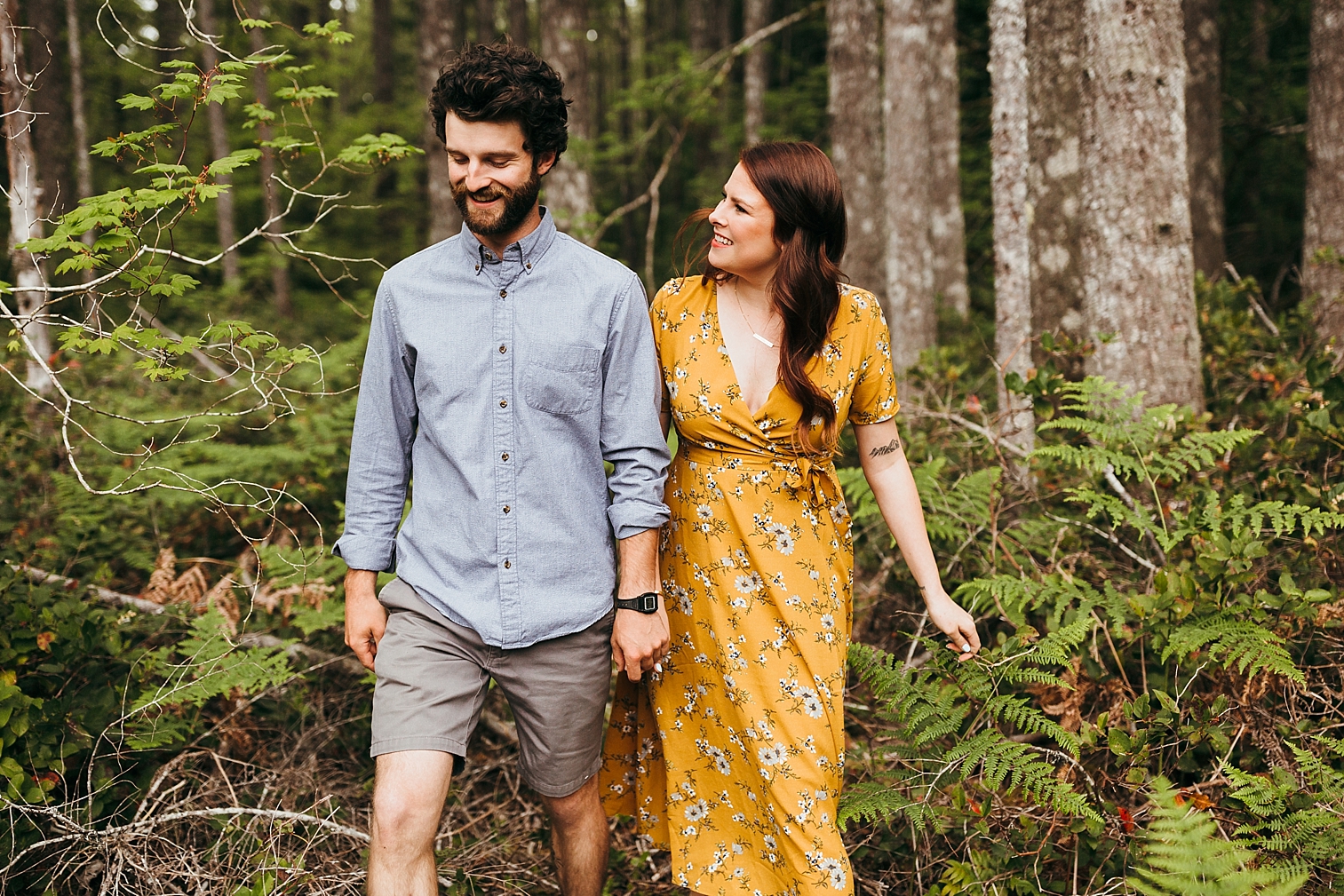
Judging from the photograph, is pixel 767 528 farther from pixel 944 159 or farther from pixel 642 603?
pixel 944 159

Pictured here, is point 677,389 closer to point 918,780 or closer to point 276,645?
point 918,780

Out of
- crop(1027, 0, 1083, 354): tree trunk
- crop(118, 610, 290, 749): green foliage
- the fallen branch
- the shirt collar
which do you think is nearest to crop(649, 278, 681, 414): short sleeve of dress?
the shirt collar

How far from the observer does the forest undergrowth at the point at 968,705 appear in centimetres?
279

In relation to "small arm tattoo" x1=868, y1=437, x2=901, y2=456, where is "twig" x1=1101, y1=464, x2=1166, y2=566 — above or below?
below

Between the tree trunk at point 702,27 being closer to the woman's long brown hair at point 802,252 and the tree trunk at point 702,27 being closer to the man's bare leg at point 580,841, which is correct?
the woman's long brown hair at point 802,252

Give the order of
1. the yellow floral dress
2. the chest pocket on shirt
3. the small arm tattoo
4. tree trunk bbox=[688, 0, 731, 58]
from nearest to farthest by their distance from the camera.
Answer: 1. the chest pocket on shirt
2. the yellow floral dress
3. the small arm tattoo
4. tree trunk bbox=[688, 0, 731, 58]

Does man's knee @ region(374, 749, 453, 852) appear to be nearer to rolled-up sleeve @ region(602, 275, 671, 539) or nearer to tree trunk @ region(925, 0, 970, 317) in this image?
rolled-up sleeve @ region(602, 275, 671, 539)

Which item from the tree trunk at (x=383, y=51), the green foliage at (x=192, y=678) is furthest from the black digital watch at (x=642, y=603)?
the tree trunk at (x=383, y=51)

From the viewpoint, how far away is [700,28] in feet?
51.9

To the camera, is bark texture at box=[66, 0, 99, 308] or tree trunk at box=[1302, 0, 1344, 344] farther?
bark texture at box=[66, 0, 99, 308]

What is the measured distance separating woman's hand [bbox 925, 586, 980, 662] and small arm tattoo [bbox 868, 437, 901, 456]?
0.45 metres

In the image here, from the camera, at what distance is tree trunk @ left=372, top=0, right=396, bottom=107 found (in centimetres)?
1734

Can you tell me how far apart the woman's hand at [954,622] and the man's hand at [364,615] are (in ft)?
5.36

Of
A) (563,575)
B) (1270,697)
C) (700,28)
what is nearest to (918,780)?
(1270,697)
